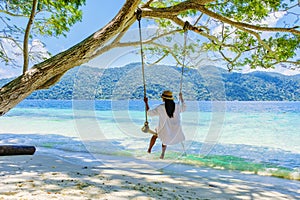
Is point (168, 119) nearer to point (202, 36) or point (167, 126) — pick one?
point (167, 126)

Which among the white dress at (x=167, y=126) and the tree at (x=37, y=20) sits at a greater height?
the tree at (x=37, y=20)

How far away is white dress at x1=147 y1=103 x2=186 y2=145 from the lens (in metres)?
3.27

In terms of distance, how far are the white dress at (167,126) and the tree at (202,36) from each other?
94 cm

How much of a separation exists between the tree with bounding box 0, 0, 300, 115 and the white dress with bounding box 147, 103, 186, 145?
0.94 m

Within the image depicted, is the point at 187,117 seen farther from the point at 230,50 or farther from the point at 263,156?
the point at 263,156

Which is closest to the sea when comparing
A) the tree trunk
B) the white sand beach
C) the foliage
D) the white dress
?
the white dress

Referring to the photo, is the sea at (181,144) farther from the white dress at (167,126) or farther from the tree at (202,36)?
the tree at (202,36)

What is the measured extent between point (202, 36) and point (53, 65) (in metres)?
2.78

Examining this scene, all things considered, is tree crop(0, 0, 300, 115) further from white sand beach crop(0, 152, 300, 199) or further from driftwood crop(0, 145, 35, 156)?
driftwood crop(0, 145, 35, 156)

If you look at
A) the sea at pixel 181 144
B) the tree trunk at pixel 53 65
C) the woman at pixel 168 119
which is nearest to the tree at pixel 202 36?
the tree trunk at pixel 53 65

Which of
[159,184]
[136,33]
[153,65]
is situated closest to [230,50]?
[153,65]

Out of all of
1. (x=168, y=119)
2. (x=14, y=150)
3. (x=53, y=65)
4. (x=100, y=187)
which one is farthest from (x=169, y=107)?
(x=14, y=150)

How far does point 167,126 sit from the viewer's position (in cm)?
329

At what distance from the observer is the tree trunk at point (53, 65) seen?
180 cm
